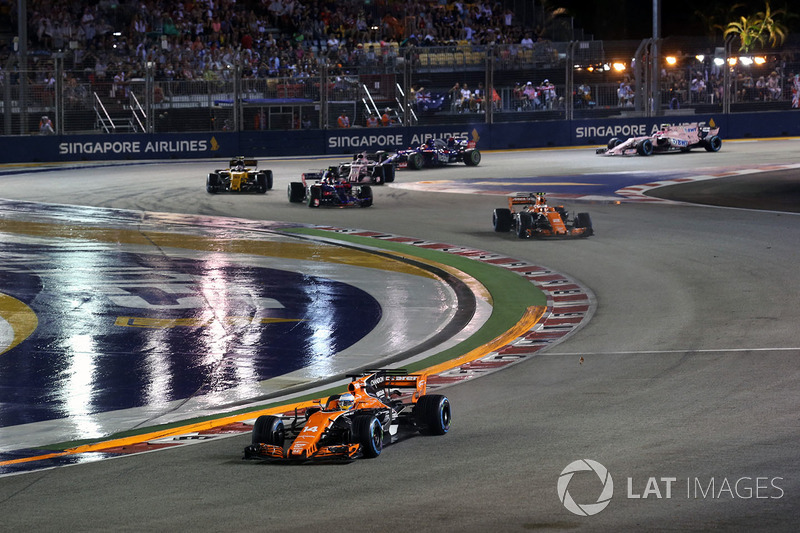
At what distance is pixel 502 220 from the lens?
69.9 feet

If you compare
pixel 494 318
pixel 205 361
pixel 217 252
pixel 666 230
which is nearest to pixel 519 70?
pixel 666 230

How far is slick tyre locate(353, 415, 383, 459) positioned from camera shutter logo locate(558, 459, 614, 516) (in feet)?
4.64

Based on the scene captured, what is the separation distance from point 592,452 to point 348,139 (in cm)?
3106

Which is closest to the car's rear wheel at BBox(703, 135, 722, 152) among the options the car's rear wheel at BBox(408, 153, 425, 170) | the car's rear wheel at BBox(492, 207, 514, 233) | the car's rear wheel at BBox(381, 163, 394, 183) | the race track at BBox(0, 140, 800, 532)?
the car's rear wheel at BBox(408, 153, 425, 170)

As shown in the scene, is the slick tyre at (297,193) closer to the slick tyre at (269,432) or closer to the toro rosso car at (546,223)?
the toro rosso car at (546,223)

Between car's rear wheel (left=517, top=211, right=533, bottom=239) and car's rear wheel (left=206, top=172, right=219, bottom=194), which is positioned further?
car's rear wheel (left=206, top=172, right=219, bottom=194)

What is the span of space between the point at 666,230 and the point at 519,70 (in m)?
18.9

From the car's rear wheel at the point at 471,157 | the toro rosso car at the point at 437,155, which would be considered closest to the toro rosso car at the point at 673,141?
the car's rear wheel at the point at 471,157

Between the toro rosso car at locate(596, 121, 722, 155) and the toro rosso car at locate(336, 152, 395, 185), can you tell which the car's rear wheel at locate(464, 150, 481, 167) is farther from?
the toro rosso car at locate(596, 121, 722, 155)

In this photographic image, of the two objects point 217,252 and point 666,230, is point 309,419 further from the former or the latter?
point 666,230

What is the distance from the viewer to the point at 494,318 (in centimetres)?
1440

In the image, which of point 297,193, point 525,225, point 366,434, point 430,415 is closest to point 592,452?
point 430,415

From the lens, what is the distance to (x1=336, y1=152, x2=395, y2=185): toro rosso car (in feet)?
94.2

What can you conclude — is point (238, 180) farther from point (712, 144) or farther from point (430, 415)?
point (430, 415)
